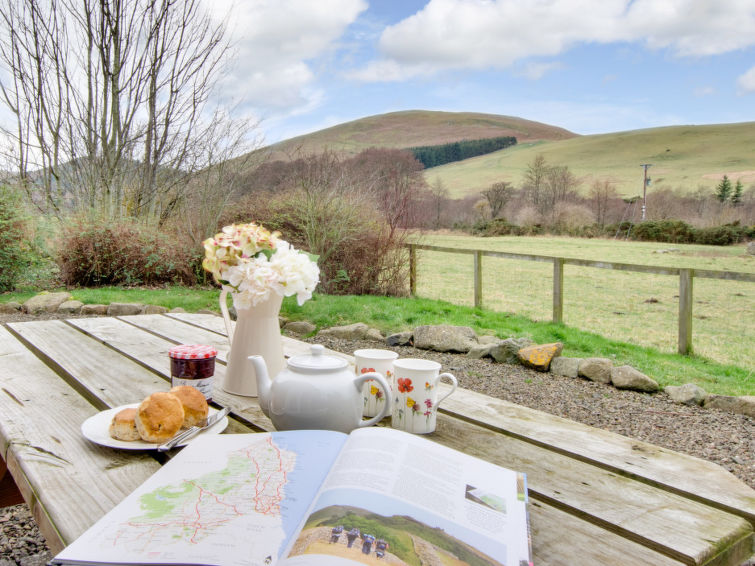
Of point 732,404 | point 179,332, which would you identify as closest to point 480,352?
point 732,404

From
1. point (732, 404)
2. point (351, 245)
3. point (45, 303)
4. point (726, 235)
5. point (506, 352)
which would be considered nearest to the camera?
point (732, 404)

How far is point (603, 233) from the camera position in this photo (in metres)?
16.8

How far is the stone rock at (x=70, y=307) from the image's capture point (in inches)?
202

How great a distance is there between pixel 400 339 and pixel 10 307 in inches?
157

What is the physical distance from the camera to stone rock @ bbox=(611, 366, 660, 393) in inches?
132

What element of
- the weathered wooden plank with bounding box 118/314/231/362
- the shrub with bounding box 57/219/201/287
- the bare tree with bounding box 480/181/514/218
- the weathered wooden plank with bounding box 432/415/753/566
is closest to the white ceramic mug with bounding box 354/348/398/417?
the weathered wooden plank with bounding box 432/415/753/566

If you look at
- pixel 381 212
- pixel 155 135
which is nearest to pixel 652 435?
pixel 381 212

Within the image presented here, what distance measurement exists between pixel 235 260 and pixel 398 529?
0.74 m

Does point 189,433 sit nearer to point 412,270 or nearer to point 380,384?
point 380,384

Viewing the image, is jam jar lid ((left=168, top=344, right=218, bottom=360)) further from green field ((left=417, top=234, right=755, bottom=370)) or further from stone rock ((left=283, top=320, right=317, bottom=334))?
green field ((left=417, top=234, right=755, bottom=370))

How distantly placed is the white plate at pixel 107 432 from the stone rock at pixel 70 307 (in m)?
4.83

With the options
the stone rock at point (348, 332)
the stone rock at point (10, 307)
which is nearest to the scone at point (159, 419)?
the stone rock at point (348, 332)

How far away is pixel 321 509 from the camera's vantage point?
0.57m

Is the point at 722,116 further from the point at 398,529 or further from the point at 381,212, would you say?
the point at 398,529
